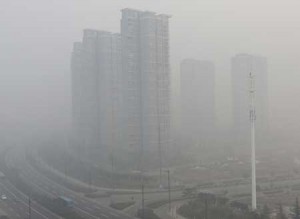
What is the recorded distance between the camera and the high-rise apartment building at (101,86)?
3014 cm

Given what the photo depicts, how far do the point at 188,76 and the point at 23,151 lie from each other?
1425 cm

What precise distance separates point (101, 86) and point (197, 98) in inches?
453

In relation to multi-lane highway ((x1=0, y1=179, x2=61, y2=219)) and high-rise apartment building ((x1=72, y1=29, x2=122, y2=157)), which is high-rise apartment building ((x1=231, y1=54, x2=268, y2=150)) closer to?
high-rise apartment building ((x1=72, y1=29, x2=122, y2=157))

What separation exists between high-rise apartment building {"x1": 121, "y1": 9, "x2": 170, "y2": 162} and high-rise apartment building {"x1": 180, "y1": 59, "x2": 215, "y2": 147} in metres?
12.7

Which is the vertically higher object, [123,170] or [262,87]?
[262,87]

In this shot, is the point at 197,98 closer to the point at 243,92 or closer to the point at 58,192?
A: the point at 243,92

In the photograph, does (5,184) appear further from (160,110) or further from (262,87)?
(262,87)

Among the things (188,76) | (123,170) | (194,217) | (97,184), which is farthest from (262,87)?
(194,217)

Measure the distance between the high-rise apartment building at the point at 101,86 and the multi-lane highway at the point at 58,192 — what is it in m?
4.63

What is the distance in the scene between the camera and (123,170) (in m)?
25.3

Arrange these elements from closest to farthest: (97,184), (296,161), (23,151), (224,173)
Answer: (97,184) < (224,173) < (296,161) < (23,151)

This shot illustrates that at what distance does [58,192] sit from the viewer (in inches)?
812

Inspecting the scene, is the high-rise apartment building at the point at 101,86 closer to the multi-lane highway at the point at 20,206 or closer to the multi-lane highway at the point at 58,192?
the multi-lane highway at the point at 58,192

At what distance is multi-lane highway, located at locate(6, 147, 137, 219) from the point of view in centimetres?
1612
